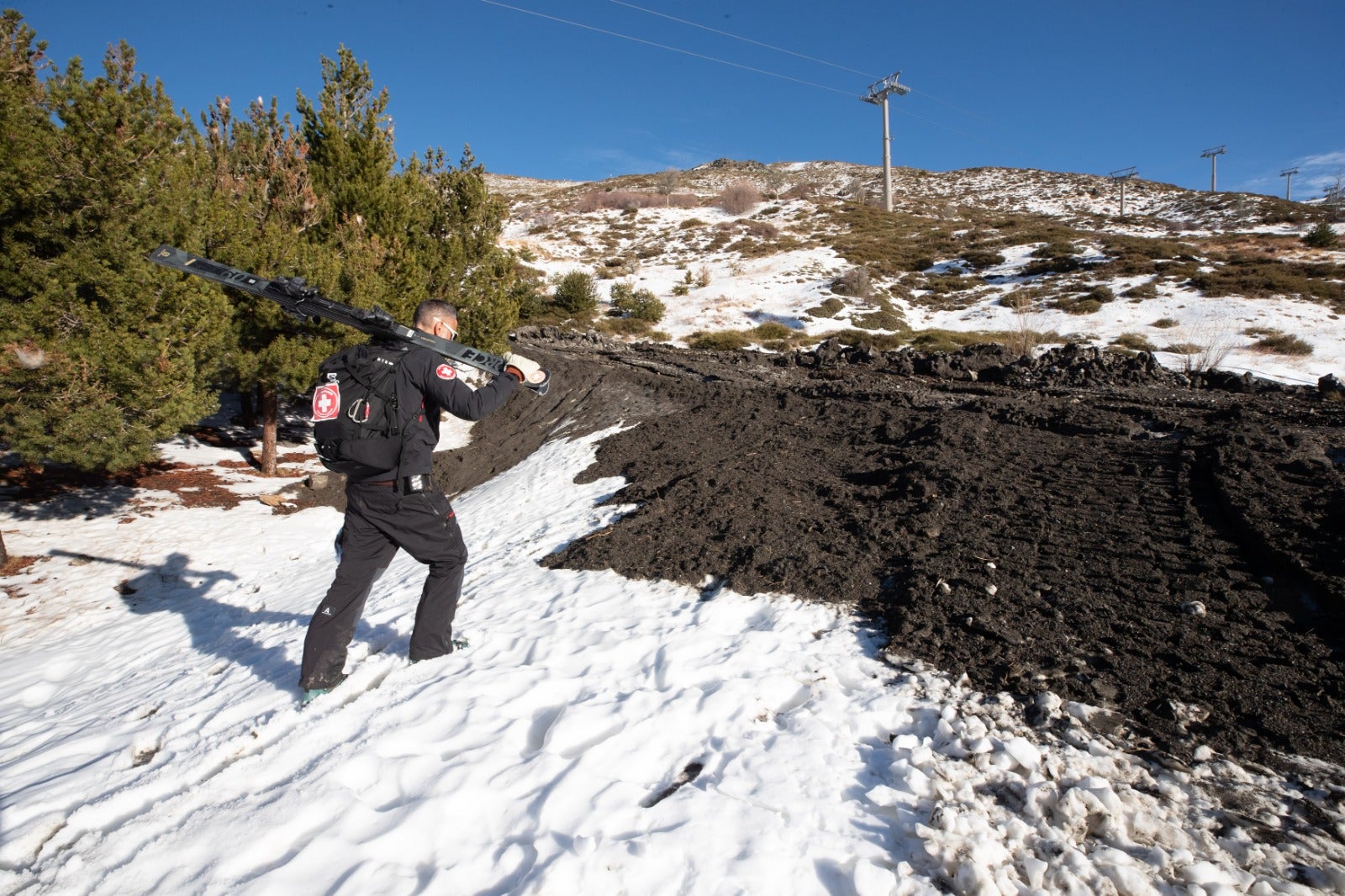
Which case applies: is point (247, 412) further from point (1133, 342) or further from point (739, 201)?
point (739, 201)

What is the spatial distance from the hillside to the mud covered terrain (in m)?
8.14

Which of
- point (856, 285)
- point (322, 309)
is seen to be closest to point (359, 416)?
point (322, 309)

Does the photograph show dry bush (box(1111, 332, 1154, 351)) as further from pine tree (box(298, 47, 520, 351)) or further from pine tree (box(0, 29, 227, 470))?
pine tree (box(0, 29, 227, 470))

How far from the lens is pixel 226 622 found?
19.2ft

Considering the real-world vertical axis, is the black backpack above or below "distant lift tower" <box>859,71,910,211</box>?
below

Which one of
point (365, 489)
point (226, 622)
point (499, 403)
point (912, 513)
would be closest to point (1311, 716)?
point (912, 513)

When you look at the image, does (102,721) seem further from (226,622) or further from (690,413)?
(690,413)

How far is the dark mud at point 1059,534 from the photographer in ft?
9.78

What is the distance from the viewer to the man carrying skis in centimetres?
337

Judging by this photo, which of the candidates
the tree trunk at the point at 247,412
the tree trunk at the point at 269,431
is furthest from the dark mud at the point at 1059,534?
the tree trunk at the point at 247,412

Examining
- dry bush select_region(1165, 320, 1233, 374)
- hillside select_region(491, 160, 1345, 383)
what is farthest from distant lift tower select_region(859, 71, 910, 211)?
dry bush select_region(1165, 320, 1233, 374)

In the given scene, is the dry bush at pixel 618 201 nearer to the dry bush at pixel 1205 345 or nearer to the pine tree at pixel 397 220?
the pine tree at pixel 397 220

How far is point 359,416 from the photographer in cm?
330

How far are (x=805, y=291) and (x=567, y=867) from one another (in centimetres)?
2667
